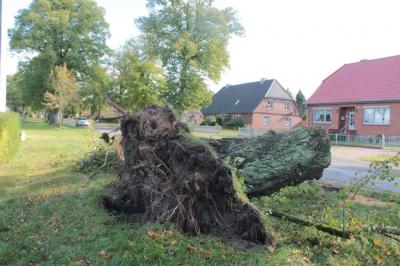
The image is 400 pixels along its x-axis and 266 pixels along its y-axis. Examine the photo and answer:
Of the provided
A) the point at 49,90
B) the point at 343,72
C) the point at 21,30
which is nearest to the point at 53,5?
the point at 21,30

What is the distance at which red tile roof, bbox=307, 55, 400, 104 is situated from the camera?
102ft

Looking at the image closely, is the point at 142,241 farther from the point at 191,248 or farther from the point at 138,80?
the point at 138,80

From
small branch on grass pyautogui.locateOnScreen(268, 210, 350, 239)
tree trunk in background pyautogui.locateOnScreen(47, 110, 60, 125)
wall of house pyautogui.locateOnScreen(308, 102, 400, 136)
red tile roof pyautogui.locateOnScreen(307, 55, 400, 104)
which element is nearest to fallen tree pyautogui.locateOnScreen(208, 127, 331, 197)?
small branch on grass pyautogui.locateOnScreen(268, 210, 350, 239)

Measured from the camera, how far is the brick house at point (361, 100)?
99.3 feet

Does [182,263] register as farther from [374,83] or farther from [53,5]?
[53,5]

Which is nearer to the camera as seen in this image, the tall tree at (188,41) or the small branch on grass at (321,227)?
the small branch on grass at (321,227)

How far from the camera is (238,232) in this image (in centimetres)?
430

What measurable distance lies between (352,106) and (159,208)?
32.3 m

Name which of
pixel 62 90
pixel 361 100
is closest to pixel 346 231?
pixel 361 100

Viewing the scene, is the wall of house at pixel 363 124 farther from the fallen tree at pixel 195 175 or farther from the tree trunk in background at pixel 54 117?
the tree trunk in background at pixel 54 117

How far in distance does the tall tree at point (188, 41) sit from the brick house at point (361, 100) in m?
11.2

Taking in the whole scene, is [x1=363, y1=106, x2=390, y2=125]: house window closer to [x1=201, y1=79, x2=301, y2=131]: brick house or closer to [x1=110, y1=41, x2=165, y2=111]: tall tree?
[x1=201, y1=79, x2=301, y2=131]: brick house

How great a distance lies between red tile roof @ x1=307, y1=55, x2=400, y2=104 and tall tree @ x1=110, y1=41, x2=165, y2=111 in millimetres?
15726

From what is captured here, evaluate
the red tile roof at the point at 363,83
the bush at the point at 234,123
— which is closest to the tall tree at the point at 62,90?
the bush at the point at 234,123
